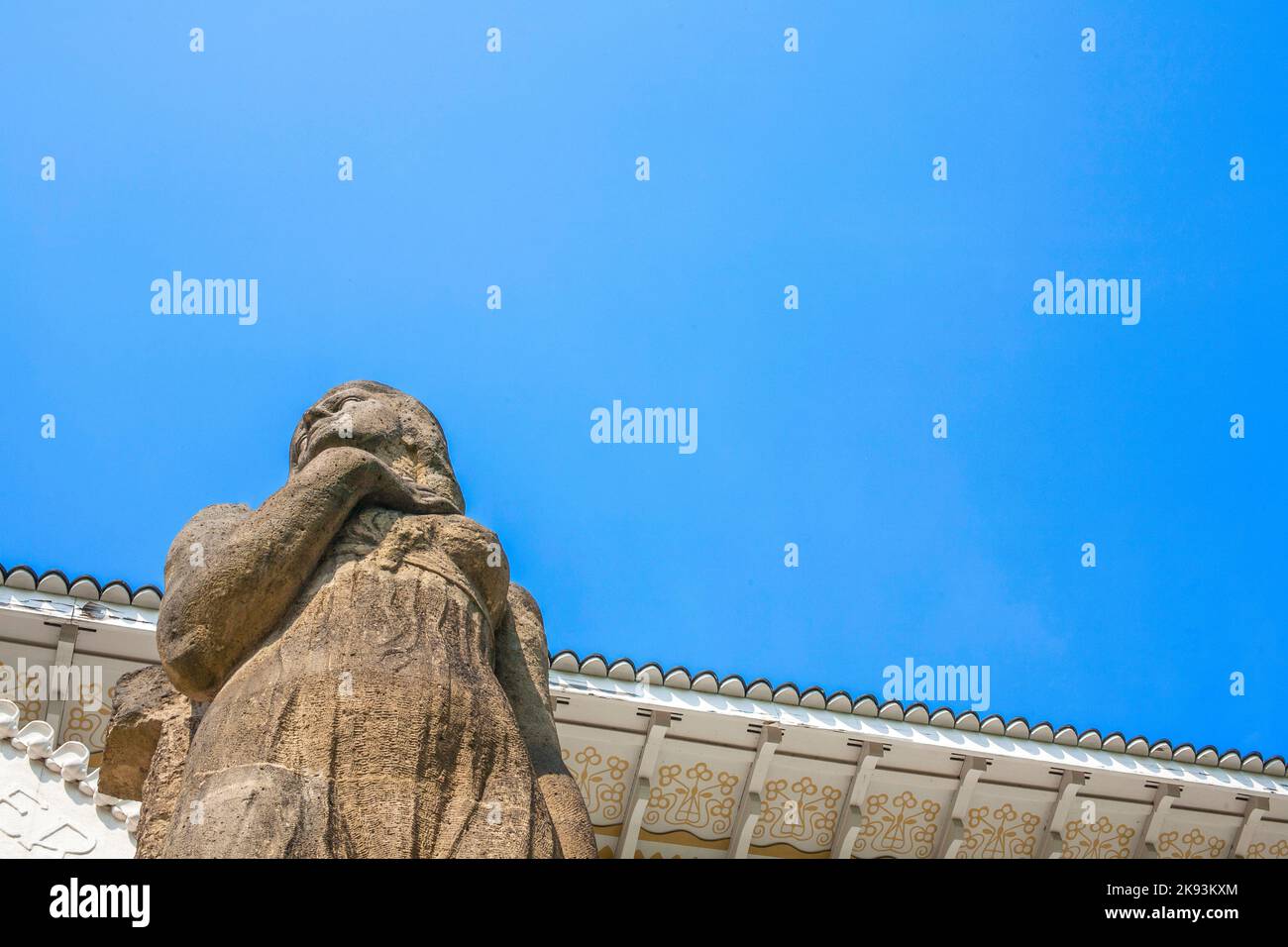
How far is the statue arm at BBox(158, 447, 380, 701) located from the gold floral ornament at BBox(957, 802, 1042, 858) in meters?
10.8

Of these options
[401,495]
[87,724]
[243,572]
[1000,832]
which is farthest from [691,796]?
[243,572]

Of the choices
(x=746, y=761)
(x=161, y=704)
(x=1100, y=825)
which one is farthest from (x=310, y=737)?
(x=1100, y=825)

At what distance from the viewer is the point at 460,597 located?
4883mm

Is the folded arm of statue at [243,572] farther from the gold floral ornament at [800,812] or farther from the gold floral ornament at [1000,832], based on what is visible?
the gold floral ornament at [1000,832]

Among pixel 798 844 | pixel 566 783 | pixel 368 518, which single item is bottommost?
pixel 798 844

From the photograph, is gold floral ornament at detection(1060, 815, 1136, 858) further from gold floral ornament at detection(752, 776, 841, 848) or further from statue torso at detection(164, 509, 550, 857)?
statue torso at detection(164, 509, 550, 857)

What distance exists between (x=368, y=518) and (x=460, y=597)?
1.49 ft

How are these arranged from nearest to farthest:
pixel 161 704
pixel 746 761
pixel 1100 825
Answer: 1. pixel 161 704
2. pixel 746 761
3. pixel 1100 825

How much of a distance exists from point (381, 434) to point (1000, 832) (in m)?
10.6

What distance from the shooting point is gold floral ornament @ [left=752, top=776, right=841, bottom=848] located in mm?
13742

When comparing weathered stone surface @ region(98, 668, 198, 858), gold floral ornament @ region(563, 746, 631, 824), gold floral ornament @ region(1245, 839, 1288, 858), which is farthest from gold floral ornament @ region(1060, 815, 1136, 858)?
weathered stone surface @ region(98, 668, 198, 858)
